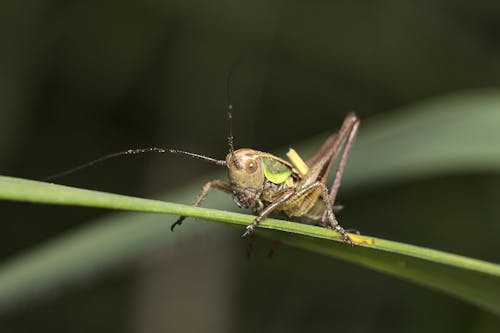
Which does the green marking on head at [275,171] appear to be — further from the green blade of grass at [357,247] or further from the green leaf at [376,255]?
the green blade of grass at [357,247]

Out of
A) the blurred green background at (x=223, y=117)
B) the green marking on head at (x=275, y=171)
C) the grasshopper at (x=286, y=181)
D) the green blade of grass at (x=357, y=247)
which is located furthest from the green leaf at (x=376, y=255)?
the blurred green background at (x=223, y=117)

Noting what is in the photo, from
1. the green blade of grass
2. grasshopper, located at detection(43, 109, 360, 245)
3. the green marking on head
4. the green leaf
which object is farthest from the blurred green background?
the green blade of grass

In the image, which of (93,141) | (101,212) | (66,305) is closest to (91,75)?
(93,141)

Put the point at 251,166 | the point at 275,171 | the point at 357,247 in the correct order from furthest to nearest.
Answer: the point at 275,171 < the point at 251,166 < the point at 357,247

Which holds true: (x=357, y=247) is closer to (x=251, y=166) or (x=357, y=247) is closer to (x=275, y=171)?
(x=251, y=166)

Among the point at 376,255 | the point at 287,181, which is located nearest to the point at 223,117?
the point at 287,181
